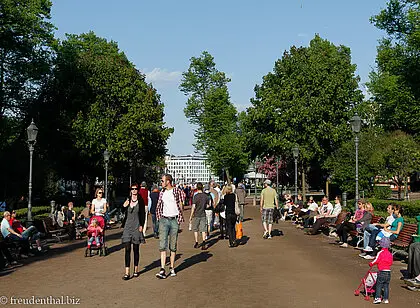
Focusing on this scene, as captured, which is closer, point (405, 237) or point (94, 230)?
point (405, 237)

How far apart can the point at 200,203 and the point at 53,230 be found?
6.03 m

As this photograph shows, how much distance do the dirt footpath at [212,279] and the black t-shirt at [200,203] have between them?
42.5 inches

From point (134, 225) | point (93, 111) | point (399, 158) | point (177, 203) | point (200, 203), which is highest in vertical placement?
point (93, 111)

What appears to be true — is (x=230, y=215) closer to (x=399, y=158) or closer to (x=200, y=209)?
(x=200, y=209)

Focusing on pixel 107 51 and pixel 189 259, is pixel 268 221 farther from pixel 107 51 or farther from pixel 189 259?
pixel 107 51

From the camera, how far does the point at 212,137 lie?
231ft

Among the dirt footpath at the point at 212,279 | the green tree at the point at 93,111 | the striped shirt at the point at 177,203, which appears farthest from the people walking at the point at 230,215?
the green tree at the point at 93,111

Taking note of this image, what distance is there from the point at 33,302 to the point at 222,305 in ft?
9.71

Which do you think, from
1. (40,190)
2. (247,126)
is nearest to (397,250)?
(40,190)

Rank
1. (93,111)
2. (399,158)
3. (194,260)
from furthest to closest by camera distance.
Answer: (93,111)
(399,158)
(194,260)

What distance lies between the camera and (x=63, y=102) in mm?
39469

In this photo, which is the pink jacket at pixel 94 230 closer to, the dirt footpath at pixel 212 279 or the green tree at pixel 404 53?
the dirt footpath at pixel 212 279

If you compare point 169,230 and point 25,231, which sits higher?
point 169,230

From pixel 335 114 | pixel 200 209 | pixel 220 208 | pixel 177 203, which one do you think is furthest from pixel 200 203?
pixel 335 114
